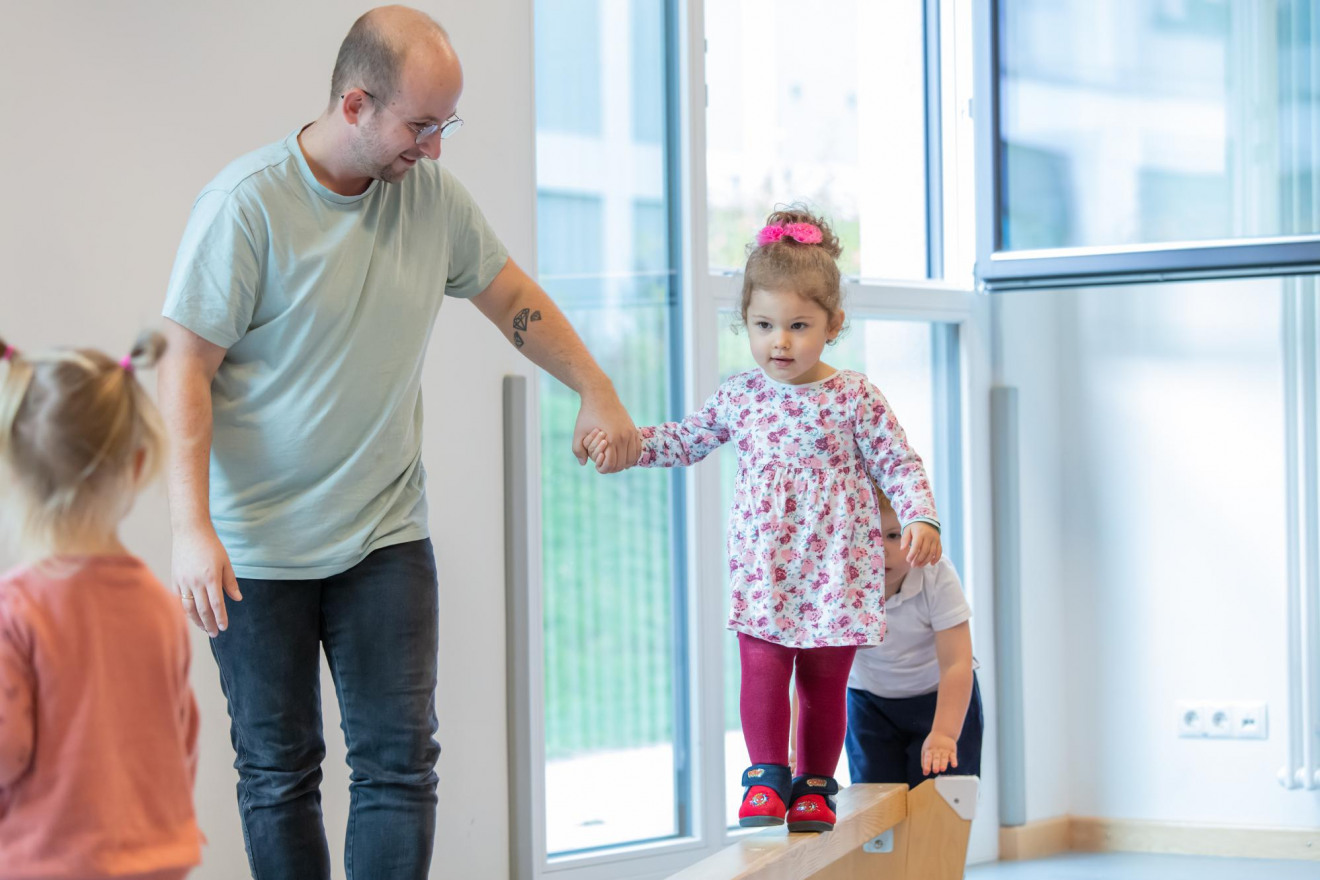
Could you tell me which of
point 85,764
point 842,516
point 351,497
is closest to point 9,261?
point 351,497

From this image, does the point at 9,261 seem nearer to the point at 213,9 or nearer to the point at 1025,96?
the point at 213,9

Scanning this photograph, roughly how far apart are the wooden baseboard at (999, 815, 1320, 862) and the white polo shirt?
100cm

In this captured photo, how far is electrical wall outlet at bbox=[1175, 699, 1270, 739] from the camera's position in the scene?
2.91m

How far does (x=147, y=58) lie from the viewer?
2020 mm

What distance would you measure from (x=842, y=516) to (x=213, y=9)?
4.25 ft

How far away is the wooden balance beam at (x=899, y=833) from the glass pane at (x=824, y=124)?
1.19 metres

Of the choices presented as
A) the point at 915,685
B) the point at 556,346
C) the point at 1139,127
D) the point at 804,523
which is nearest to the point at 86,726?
the point at 556,346

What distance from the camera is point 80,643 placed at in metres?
1.01

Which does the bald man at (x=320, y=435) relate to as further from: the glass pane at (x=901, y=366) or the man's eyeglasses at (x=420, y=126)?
the glass pane at (x=901, y=366)

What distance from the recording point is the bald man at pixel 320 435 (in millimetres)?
1507

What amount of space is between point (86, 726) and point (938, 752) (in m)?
1.38

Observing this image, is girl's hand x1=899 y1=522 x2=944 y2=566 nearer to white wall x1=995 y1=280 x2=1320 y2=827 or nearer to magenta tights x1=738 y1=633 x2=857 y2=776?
magenta tights x1=738 y1=633 x2=857 y2=776

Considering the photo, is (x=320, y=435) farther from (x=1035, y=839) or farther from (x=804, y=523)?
(x=1035, y=839)

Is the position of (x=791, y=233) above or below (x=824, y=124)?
below
